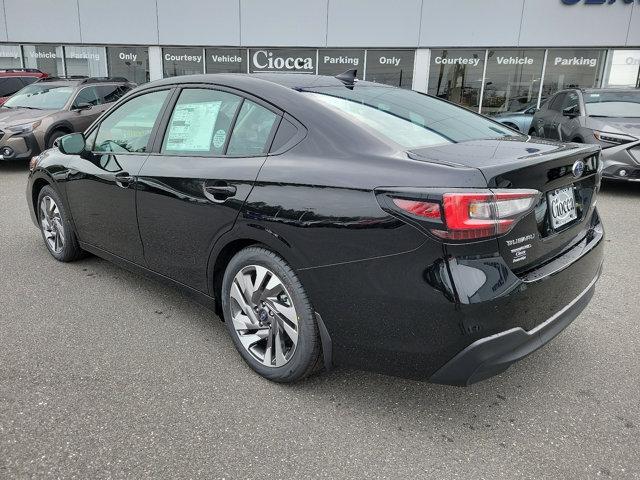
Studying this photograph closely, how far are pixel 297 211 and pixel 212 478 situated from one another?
1.19 meters

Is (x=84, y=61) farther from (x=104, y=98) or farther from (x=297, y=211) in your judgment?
(x=297, y=211)

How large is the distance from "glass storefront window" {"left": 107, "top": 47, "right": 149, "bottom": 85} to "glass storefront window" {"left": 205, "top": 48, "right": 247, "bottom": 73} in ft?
7.08

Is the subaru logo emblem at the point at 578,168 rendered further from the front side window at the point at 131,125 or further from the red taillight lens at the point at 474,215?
the front side window at the point at 131,125

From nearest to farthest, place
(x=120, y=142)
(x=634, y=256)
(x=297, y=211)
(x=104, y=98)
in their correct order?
(x=297, y=211)
(x=120, y=142)
(x=634, y=256)
(x=104, y=98)

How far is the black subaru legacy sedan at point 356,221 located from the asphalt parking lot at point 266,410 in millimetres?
291

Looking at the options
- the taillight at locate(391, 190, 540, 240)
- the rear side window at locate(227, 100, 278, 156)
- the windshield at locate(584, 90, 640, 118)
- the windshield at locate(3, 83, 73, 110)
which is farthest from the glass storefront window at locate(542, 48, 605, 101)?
the taillight at locate(391, 190, 540, 240)

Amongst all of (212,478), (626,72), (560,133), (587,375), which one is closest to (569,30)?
(626,72)

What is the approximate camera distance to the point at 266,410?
2541 mm

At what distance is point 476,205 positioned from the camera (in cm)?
203

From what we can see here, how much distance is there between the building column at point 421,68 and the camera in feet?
50.4

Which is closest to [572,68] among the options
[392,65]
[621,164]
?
[392,65]

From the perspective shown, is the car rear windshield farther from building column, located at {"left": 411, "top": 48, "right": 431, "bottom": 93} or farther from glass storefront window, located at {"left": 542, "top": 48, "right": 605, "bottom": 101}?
glass storefront window, located at {"left": 542, "top": 48, "right": 605, "bottom": 101}

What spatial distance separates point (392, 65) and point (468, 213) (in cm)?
1479

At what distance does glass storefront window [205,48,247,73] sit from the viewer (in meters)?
16.5
